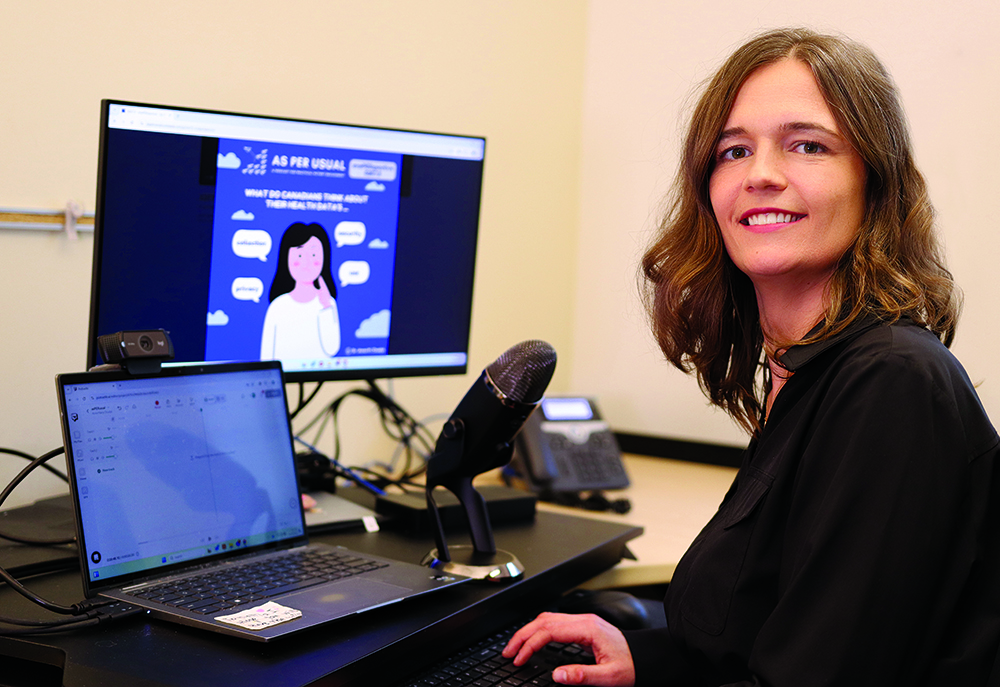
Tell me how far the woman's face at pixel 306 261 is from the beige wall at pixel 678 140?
0.63m

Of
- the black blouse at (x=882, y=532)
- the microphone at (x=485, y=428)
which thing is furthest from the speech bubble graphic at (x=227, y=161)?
the black blouse at (x=882, y=532)

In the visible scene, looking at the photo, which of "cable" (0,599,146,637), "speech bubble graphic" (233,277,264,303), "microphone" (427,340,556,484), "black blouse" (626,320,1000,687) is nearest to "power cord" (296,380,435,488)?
"speech bubble graphic" (233,277,264,303)

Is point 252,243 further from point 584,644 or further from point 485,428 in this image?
point 584,644

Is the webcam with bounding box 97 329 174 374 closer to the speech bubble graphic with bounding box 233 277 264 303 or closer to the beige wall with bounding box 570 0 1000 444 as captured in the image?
the speech bubble graphic with bounding box 233 277 264 303

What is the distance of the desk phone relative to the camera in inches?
67.7

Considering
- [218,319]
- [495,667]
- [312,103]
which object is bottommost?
[495,667]

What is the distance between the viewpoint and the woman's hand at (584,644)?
3.09 ft

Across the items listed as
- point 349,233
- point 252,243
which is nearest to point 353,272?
point 349,233

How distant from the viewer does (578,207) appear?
2285 mm

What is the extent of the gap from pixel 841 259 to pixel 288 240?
74 cm

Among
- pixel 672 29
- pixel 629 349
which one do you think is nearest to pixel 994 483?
pixel 629 349

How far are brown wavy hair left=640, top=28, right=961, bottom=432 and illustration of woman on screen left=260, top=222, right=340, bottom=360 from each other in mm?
473

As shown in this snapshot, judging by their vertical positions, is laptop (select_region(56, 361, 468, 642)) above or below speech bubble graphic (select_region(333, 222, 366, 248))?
below

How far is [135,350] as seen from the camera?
0.97 metres
